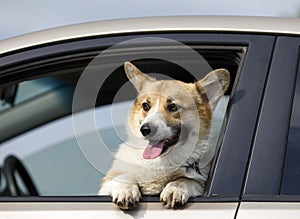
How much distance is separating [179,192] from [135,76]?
777 mm

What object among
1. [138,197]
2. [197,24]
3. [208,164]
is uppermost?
[197,24]

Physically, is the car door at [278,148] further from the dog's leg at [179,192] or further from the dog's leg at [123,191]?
the dog's leg at [123,191]

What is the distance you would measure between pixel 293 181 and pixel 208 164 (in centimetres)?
46

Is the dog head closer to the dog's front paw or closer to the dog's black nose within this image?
the dog's black nose

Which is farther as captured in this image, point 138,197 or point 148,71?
point 148,71

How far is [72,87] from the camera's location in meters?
4.11

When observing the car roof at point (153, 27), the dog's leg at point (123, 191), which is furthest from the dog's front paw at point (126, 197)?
the car roof at point (153, 27)

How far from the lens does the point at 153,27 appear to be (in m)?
3.02

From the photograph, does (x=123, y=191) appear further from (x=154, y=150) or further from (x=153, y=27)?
(x=153, y=27)

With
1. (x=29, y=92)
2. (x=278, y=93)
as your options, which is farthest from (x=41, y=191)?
(x=278, y=93)

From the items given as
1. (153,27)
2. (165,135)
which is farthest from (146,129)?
(153,27)

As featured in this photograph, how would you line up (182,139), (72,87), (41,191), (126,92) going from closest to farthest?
1. (182,139)
2. (126,92)
3. (72,87)
4. (41,191)

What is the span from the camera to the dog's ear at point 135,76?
126 inches

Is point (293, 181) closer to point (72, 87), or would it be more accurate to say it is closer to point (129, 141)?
point (129, 141)
